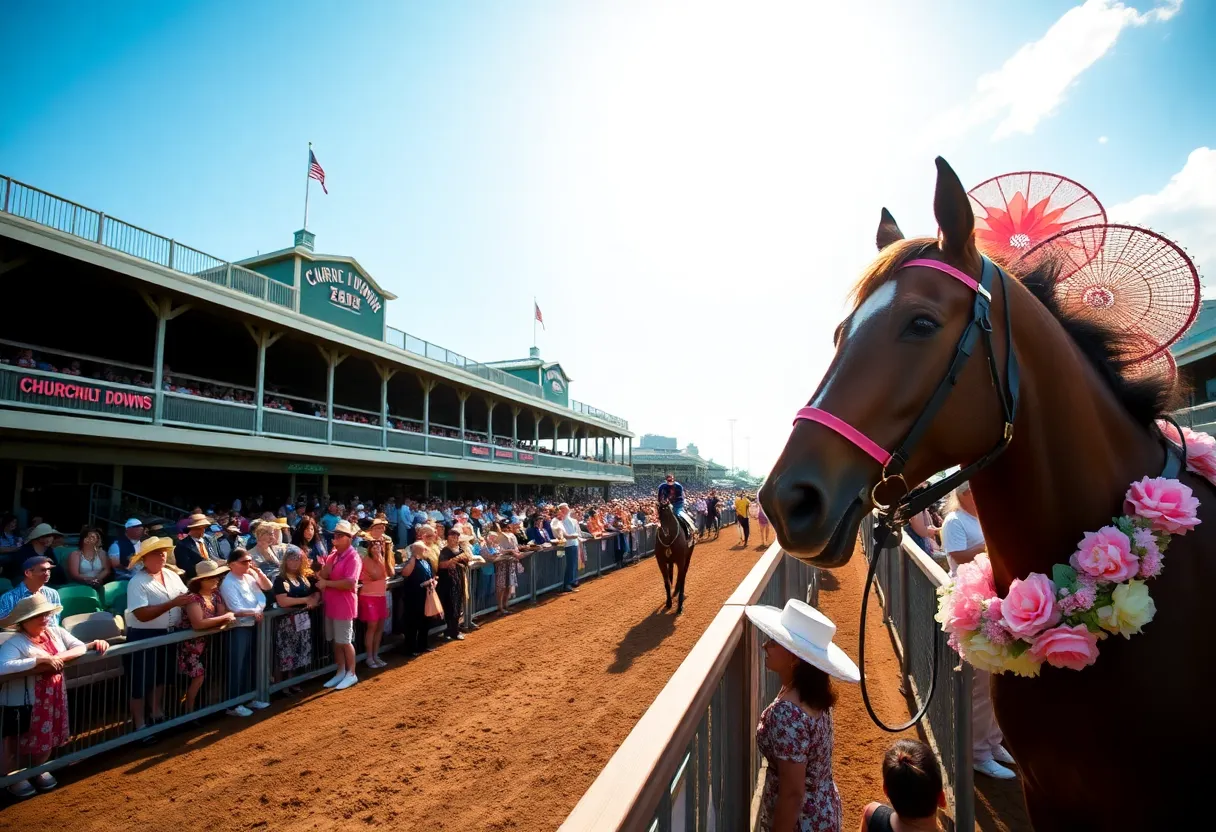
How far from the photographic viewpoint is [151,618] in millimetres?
5496

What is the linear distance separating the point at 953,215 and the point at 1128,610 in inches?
45.0

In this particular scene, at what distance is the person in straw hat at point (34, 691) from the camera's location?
14.2 ft

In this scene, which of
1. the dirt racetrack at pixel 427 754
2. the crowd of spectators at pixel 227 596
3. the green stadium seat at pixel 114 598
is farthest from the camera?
the green stadium seat at pixel 114 598

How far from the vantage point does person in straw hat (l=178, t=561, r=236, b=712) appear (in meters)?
5.58

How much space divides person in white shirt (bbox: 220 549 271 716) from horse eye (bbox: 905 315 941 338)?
676 cm

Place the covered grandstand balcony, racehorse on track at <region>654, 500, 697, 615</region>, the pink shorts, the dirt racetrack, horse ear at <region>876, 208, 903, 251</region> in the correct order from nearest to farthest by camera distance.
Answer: horse ear at <region>876, 208, 903, 251</region> → the dirt racetrack → the pink shorts → racehorse on track at <region>654, 500, 697, 615</region> → the covered grandstand balcony

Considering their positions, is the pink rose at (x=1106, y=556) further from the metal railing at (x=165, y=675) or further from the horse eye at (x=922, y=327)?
the metal railing at (x=165, y=675)

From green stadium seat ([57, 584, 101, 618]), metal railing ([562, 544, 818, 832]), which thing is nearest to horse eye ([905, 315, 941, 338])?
metal railing ([562, 544, 818, 832])

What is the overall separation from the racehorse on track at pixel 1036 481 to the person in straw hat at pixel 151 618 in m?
6.26

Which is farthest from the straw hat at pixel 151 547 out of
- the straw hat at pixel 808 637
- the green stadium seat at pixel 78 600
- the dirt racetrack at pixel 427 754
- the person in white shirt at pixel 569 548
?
the person in white shirt at pixel 569 548

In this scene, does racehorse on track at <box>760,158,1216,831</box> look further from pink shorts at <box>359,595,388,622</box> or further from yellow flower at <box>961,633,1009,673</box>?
pink shorts at <box>359,595,388,622</box>

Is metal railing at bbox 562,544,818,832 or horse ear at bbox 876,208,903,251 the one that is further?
horse ear at bbox 876,208,903,251

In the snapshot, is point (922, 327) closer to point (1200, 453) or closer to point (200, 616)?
point (1200, 453)

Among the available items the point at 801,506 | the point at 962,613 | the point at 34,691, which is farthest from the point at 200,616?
the point at 962,613
